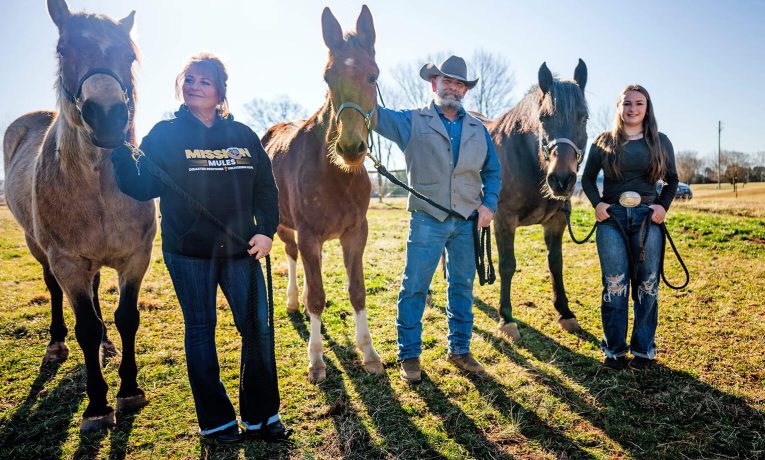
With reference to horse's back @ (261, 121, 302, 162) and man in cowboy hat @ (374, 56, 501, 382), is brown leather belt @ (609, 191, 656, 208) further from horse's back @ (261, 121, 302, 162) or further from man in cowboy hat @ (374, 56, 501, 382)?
horse's back @ (261, 121, 302, 162)

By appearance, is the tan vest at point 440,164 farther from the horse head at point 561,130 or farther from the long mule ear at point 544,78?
the long mule ear at point 544,78

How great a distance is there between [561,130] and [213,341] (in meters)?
3.28

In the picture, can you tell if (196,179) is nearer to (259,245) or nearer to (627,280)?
(259,245)

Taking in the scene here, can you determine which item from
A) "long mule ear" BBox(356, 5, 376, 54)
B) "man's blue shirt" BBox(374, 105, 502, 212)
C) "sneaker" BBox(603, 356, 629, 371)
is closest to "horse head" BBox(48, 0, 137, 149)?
"long mule ear" BBox(356, 5, 376, 54)

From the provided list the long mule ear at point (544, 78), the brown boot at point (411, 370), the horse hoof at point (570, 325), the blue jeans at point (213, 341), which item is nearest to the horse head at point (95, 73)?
the blue jeans at point (213, 341)

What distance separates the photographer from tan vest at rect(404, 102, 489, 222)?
128 inches

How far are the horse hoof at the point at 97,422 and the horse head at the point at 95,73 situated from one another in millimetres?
1879

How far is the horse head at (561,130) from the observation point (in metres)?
3.56

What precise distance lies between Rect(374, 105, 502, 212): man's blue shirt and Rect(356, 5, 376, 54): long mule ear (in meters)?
0.47

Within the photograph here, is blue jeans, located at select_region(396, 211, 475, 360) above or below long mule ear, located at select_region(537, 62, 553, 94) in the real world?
below

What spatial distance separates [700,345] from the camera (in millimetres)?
3811

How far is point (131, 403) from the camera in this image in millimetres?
3076

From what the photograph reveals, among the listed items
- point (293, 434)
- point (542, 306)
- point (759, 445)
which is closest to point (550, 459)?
point (759, 445)

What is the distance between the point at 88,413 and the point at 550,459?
10.0ft
